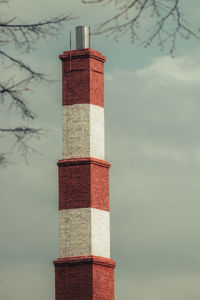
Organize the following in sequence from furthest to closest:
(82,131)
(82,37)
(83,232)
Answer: (82,37), (82,131), (83,232)

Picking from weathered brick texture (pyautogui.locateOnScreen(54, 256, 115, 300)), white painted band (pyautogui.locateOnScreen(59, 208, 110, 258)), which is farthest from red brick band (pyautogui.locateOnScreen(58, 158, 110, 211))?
weathered brick texture (pyautogui.locateOnScreen(54, 256, 115, 300))

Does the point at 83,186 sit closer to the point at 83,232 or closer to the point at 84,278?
the point at 83,232

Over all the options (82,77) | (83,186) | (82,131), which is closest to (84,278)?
(83,186)

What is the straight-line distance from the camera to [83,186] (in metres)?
21.9

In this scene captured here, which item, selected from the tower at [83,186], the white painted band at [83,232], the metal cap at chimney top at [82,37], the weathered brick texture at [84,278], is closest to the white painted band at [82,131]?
the tower at [83,186]

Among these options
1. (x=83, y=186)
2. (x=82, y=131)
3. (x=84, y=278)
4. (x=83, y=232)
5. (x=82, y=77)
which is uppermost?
(x=82, y=77)

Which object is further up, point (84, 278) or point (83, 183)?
point (83, 183)

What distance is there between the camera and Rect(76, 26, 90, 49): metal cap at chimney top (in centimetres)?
2330

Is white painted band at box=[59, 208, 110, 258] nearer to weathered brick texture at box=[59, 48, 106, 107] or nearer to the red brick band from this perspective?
the red brick band

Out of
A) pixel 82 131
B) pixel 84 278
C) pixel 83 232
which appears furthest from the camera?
pixel 82 131

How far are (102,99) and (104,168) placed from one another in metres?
2.06

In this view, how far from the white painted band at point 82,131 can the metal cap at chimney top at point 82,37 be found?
6.40ft

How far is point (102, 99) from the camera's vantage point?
23.0m

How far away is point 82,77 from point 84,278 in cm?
577
